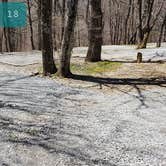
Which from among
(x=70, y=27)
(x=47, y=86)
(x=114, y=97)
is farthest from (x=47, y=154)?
(x=70, y=27)

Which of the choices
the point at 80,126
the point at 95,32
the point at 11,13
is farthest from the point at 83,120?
the point at 11,13

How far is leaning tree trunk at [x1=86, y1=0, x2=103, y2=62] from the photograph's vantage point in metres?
15.1

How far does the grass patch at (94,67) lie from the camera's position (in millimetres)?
13279

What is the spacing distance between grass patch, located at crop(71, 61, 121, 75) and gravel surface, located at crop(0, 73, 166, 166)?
2770 mm

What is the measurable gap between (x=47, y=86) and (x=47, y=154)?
4.92m

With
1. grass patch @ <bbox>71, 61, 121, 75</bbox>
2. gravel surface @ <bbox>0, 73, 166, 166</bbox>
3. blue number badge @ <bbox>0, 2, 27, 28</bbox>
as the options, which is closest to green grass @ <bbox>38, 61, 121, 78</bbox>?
grass patch @ <bbox>71, 61, 121, 75</bbox>

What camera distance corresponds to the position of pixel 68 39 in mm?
11641

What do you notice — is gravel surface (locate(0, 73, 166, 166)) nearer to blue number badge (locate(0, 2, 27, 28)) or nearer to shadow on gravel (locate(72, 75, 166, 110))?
shadow on gravel (locate(72, 75, 166, 110))

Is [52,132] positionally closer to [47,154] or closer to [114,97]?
[47,154]

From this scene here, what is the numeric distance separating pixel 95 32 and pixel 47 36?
3.62m

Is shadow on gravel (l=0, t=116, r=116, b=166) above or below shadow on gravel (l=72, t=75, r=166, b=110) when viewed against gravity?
above

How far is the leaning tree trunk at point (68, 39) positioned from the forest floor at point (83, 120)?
0.36m

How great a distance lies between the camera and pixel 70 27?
37.9 feet

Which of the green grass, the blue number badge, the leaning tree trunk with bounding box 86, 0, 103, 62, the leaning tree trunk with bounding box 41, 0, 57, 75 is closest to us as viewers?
the leaning tree trunk with bounding box 41, 0, 57, 75
